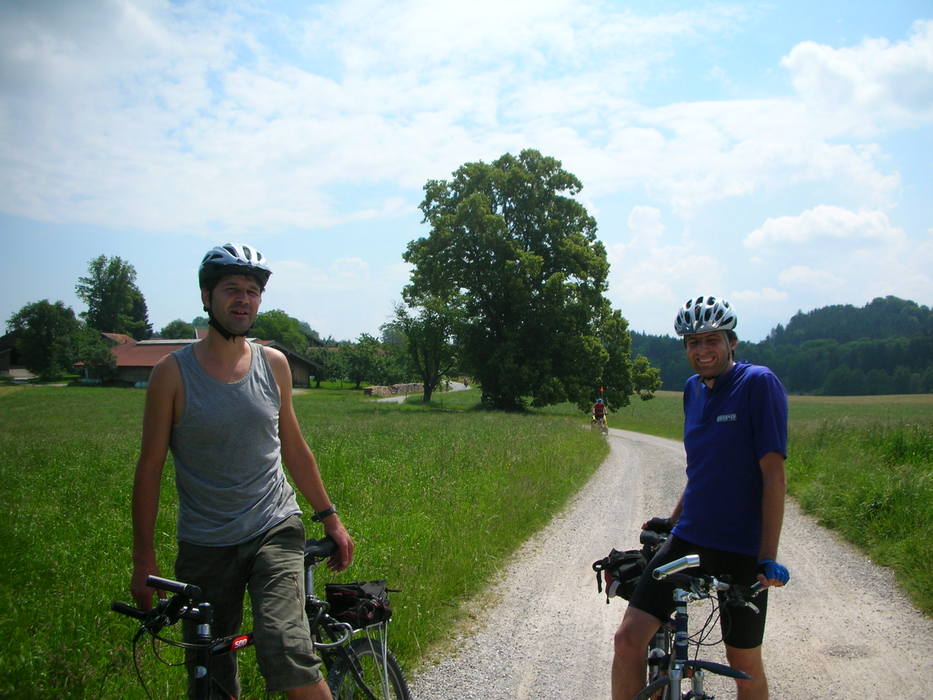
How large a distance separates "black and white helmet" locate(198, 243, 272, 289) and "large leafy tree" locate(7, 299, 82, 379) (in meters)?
82.8

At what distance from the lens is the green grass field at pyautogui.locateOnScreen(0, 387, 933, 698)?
4.00m

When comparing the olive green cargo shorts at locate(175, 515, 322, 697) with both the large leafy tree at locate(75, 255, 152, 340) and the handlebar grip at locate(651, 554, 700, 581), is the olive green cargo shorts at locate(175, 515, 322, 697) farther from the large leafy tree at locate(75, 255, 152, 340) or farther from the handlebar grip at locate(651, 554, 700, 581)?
the large leafy tree at locate(75, 255, 152, 340)

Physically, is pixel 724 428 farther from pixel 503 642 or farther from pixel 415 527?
pixel 415 527

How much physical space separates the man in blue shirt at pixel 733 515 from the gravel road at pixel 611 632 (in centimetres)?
159

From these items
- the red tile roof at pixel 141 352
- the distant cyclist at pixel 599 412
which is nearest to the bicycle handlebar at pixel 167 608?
the distant cyclist at pixel 599 412

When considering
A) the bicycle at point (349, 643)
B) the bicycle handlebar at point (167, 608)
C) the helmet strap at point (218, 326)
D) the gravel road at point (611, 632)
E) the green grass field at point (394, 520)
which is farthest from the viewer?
the gravel road at point (611, 632)

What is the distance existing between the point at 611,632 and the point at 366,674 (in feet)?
8.97

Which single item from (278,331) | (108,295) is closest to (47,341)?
(108,295)

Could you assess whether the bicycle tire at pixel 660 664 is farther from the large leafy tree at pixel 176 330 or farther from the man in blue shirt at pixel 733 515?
the large leafy tree at pixel 176 330

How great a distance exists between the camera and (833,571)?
22.7 ft

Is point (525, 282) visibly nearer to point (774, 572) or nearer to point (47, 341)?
point (774, 572)

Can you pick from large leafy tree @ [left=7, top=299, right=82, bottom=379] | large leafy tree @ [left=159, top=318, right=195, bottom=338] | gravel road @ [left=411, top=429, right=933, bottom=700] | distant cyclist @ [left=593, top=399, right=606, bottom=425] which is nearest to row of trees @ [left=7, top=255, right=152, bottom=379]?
large leafy tree @ [left=7, top=299, right=82, bottom=379]

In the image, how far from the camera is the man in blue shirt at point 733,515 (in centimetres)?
266

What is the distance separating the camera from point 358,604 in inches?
117
